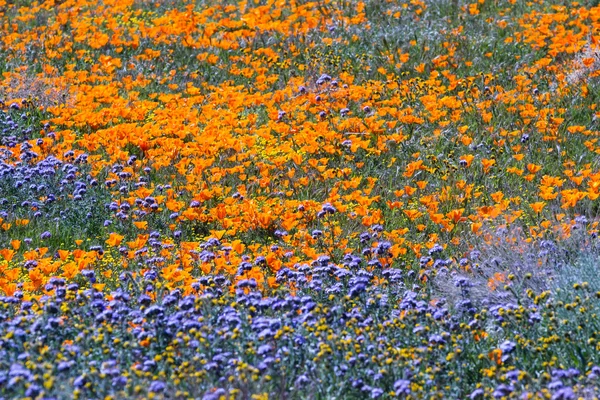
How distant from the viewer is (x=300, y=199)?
6.74 meters

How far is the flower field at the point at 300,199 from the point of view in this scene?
4.06 meters

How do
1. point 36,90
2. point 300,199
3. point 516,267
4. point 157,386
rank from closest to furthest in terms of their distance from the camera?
point 157,386
point 516,267
point 300,199
point 36,90

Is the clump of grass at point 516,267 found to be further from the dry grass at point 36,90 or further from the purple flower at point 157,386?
the dry grass at point 36,90

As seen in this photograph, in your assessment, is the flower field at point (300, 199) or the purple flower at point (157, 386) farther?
the flower field at point (300, 199)

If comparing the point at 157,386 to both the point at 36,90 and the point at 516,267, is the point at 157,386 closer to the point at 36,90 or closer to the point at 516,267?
the point at 516,267

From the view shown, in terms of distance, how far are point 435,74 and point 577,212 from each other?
3.01 meters

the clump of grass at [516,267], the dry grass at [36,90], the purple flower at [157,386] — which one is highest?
the purple flower at [157,386]

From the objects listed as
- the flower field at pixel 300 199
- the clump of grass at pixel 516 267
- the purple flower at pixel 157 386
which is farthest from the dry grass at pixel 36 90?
the purple flower at pixel 157 386

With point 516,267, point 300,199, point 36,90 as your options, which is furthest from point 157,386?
point 36,90

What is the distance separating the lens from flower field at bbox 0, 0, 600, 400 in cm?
406

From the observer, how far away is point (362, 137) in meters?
7.69

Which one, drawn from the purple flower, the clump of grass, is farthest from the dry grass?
the purple flower

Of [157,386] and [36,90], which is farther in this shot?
[36,90]

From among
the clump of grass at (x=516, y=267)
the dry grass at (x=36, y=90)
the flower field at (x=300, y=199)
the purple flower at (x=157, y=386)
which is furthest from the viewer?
the dry grass at (x=36, y=90)
